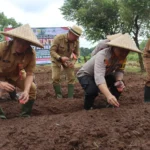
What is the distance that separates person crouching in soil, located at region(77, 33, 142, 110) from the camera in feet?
11.4

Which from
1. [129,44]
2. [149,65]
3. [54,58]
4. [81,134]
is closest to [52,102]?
[54,58]

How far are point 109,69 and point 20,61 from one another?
119cm

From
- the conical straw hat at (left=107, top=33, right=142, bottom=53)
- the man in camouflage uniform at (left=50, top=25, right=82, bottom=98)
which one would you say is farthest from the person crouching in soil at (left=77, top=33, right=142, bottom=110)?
the man in camouflage uniform at (left=50, top=25, right=82, bottom=98)

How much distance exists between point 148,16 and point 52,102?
29.3ft

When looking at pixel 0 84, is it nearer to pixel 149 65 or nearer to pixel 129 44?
pixel 129 44

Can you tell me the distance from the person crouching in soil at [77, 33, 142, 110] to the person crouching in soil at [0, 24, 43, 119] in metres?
0.76

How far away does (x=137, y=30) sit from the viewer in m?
13.2

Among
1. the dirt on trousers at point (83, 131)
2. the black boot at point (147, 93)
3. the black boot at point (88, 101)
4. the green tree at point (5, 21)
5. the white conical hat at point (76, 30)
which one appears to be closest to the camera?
the dirt on trousers at point (83, 131)

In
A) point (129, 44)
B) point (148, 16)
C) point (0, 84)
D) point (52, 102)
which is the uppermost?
point (148, 16)

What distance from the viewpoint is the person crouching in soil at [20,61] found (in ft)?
11.6

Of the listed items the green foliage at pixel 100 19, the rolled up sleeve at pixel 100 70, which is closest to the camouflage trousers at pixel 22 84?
the rolled up sleeve at pixel 100 70

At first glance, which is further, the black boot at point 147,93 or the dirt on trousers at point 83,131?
the black boot at point 147,93

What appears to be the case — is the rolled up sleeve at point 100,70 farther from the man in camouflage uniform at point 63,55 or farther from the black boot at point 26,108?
the man in camouflage uniform at point 63,55

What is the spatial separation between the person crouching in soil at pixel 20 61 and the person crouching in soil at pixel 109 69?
76 centimetres
